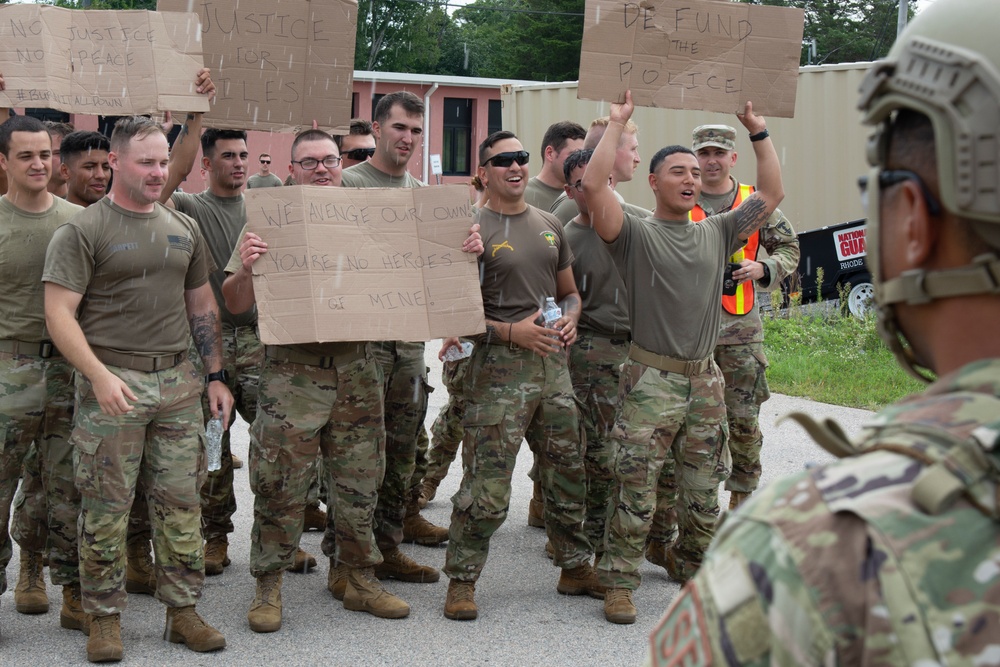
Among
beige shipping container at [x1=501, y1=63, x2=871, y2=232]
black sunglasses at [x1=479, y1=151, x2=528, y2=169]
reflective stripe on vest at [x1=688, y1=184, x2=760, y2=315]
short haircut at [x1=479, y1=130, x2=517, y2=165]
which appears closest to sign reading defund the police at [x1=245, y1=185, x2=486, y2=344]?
black sunglasses at [x1=479, y1=151, x2=528, y2=169]

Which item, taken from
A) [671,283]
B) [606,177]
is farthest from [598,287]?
[606,177]

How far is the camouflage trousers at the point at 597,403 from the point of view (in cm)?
619

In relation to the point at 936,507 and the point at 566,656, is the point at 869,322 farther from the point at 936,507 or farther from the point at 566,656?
the point at 936,507

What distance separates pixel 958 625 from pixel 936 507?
0.12 metres

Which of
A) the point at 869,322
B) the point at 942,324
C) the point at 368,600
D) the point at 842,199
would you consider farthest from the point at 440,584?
the point at 842,199

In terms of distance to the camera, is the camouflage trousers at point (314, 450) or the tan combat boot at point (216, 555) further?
the tan combat boot at point (216, 555)

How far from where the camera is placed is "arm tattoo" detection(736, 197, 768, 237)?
554 centimetres

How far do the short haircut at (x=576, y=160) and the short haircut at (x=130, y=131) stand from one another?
247 cm

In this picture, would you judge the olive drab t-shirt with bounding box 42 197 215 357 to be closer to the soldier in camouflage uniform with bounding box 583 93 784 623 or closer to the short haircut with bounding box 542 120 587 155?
the soldier in camouflage uniform with bounding box 583 93 784 623

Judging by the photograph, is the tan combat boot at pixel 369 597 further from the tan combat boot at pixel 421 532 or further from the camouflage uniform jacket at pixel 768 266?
the camouflage uniform jacket at pixel 768 266

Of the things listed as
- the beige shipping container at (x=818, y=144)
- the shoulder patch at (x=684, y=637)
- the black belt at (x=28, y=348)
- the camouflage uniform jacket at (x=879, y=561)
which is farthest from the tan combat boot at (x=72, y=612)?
the beige shipping container at (x=818, y=144)

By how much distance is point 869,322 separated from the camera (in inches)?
501

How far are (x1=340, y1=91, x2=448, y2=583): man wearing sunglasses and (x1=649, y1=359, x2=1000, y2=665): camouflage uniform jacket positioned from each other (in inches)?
193

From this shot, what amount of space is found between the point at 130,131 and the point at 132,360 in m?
1.02
